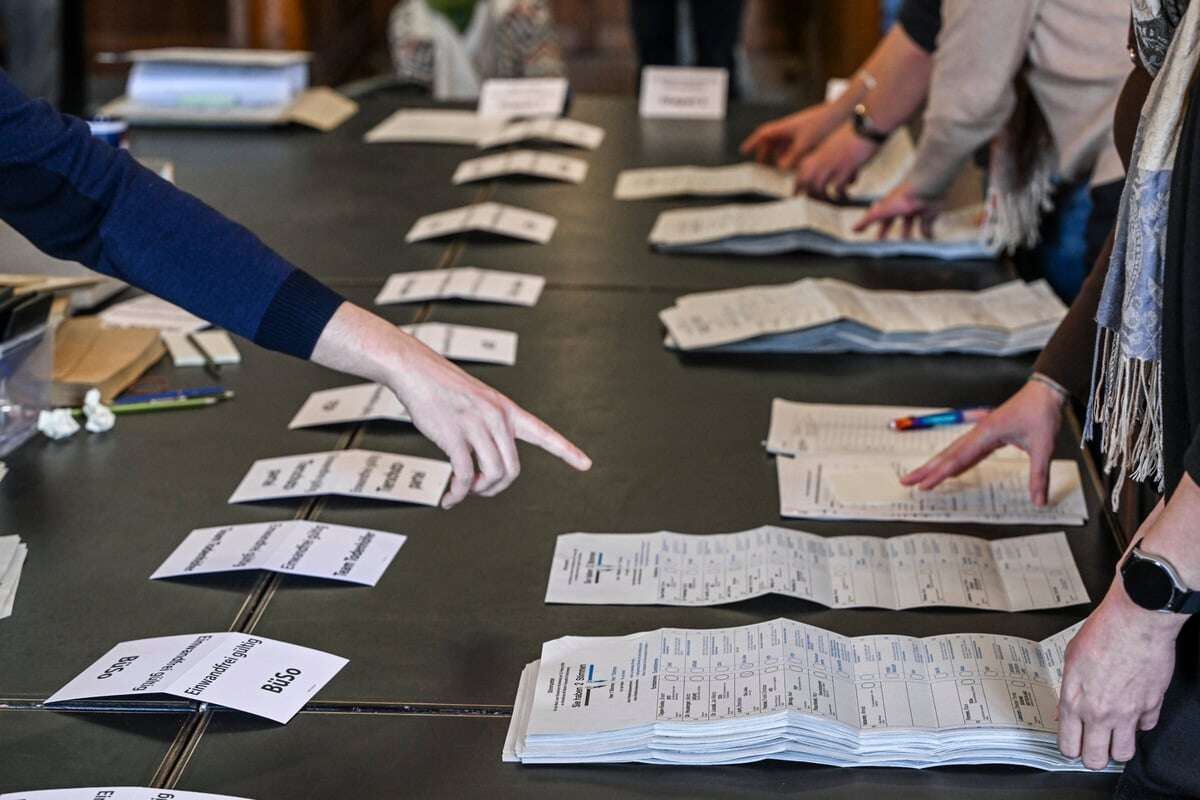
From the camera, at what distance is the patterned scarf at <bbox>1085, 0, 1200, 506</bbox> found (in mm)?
1041

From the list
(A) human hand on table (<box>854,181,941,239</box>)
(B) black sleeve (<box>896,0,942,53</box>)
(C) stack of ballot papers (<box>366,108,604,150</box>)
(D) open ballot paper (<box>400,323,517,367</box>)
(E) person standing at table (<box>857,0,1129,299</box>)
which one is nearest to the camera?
(D) open ballot paper (<box>400,323,517,367</box>)

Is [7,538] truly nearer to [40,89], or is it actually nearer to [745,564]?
[745,564]

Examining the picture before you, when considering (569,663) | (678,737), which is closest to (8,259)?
(569,663)

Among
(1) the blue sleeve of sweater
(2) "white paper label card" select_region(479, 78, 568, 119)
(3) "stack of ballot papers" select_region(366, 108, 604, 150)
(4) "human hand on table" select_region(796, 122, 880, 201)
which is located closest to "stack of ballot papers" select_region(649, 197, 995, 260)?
(4) "human hand on table" select_region(796, 122, 880, 201)

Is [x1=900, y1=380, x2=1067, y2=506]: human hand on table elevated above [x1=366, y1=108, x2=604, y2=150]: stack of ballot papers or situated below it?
below

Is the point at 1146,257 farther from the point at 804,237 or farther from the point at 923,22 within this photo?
the point at 923,22

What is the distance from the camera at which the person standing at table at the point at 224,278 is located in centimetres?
120

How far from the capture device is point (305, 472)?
1.57m

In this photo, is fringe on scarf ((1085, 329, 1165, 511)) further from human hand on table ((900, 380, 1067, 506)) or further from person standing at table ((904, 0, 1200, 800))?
human hand on table ((900, 380, 1067, 506))

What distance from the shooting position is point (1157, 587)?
0.98 metres

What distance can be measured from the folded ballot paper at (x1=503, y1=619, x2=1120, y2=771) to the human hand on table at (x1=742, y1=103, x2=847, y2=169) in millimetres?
1679

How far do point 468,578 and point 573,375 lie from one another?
559mm

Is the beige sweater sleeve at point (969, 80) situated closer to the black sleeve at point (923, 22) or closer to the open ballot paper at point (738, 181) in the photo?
the black sleeve at point (923, 22)

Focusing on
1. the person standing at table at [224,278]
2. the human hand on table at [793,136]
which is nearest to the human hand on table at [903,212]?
the human hand on table at [793,136]
